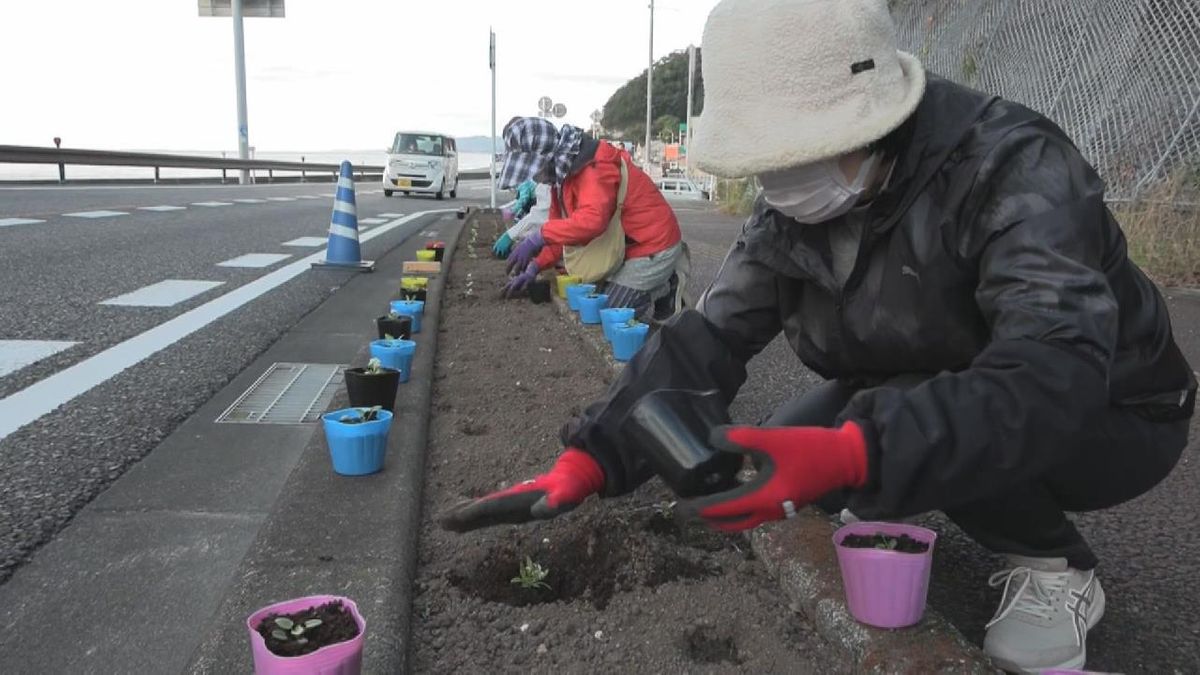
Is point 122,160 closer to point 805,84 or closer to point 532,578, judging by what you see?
point 532,578

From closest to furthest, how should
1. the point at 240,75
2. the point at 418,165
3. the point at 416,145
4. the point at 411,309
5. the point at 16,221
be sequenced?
the point at 411,309 → the point at 16,221 → the point at 418,165 → the point at 416,145 → the point at 240,75

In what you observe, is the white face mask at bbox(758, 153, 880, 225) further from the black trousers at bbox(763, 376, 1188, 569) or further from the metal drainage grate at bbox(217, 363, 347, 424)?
the metal drainage grate at bbox(217, 363, 347, 424)

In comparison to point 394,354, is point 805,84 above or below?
above

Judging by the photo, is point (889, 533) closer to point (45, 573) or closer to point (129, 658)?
point (129, 658)

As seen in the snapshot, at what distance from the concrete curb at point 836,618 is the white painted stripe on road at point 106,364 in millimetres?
2297

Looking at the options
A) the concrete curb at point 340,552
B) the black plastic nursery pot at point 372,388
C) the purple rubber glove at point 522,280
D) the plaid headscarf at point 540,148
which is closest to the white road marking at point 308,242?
the purple rubber glove at point 522,280

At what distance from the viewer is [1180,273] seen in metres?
5.95

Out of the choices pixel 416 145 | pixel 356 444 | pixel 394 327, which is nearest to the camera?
pixel 356 444

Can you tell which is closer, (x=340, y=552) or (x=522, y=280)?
(x=340, y=552)

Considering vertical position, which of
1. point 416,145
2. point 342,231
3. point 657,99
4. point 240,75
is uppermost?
point 657,99

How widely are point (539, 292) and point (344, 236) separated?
2.52 metres

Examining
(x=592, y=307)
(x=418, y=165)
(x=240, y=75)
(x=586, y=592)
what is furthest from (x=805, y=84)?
(x=240, y=75)

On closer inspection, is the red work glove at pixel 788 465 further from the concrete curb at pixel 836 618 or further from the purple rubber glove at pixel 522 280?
the purple rubber glove at pixel 522 280

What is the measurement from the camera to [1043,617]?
60.5 inches
